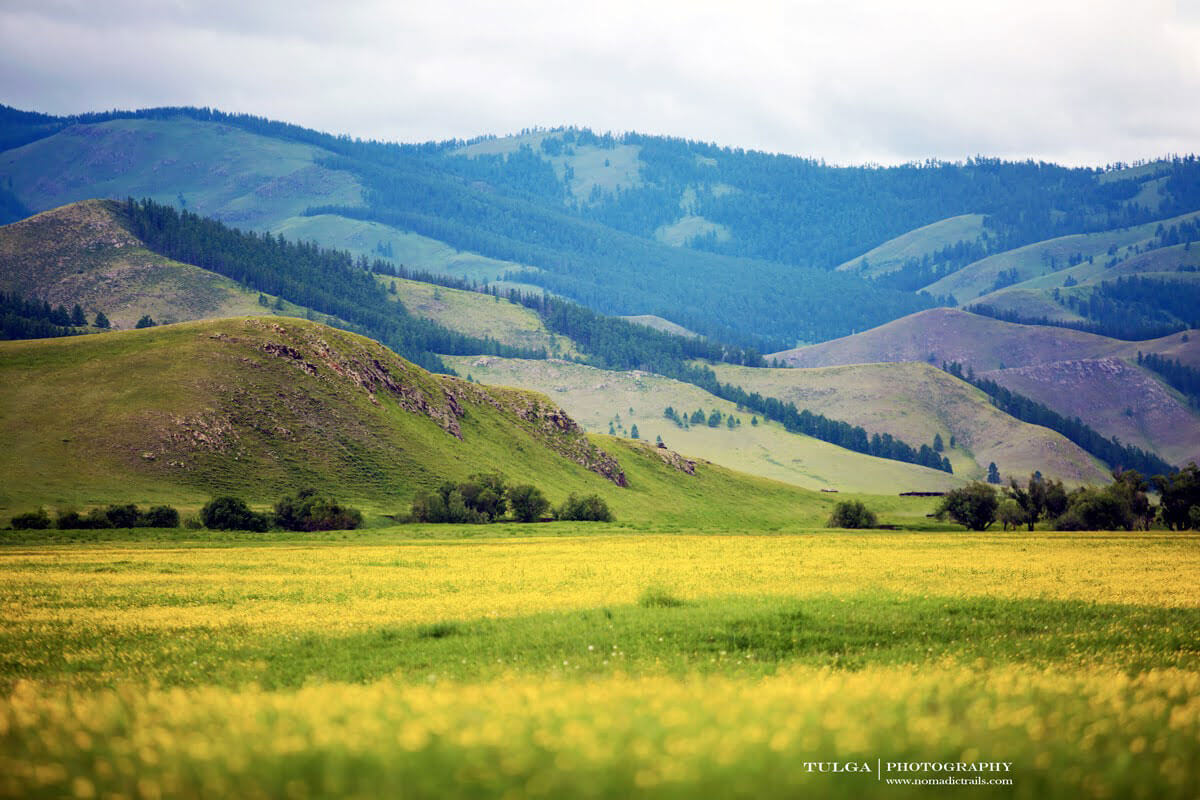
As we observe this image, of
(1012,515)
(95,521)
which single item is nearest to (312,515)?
(95,521)

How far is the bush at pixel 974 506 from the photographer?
116 meters

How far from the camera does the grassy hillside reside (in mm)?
124938

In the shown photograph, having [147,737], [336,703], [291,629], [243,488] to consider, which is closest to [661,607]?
[291,629]

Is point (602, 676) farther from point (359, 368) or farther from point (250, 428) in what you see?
point (359, 368)

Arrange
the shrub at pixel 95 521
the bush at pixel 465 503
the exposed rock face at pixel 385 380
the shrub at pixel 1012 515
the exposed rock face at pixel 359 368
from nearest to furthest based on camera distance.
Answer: the shrub at pixel 95 521, the bush at pixel 465 503, the shrub at pixel 1012 515, the exposed rock face at pixel 359 368, the exposed rock face at pixel 385 380

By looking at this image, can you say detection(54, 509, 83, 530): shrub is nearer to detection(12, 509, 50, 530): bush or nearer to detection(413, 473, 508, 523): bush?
detection(12, 509, 50, 530): bush

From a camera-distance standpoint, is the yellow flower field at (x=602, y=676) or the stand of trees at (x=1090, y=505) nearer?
the yellow flower field at (x=602, y=676)

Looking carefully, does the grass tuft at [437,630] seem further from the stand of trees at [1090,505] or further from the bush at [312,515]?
the stand of trees at [1090,505]

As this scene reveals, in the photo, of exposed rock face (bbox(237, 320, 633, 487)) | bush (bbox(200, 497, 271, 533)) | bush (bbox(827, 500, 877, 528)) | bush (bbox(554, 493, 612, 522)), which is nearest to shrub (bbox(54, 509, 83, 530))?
bush (bbox(200, 497, 271, 533))

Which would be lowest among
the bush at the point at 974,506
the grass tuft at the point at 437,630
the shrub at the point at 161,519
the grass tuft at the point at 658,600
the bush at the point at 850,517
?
the shrub at the point at 161,519

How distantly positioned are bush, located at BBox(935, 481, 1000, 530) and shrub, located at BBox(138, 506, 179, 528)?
99041 mm

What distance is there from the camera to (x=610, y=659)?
2208 cm

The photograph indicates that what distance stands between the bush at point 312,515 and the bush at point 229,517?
3532mm

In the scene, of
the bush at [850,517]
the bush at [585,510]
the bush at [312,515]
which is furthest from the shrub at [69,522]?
the bush at [850,517]
